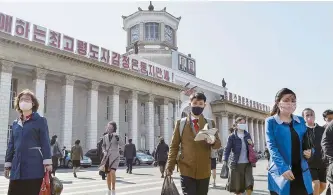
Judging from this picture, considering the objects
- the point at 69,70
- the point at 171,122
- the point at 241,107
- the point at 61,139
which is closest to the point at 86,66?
the point at 69,70

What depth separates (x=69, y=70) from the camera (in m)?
31.1

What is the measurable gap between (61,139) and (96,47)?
10.0 metres

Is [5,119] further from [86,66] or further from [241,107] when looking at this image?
[241,107]

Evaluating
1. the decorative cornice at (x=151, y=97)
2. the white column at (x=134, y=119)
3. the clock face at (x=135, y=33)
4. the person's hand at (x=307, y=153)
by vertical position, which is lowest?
the person's hand at (x=307, y=153)

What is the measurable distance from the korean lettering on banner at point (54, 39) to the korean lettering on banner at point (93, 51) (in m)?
3.94

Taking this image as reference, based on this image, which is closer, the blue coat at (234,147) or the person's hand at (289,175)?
the person's hand at (289,175)

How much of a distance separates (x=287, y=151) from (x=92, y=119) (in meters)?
30.8

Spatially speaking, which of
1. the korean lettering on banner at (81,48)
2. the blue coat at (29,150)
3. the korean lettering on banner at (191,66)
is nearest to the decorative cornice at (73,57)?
the korean lettering on banner at (81,48)

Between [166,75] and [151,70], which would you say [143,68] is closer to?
[151,70]

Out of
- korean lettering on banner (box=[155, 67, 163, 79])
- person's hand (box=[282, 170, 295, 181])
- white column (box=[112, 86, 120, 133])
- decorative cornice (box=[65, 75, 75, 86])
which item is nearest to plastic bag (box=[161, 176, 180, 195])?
person's hand (box=[282, 170, 295, 181])

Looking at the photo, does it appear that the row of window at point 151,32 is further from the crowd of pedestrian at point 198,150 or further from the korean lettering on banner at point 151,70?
the crowd of pedestrian at point 198,150

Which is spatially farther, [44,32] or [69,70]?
[69,70]

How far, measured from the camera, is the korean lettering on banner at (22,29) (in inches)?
1037

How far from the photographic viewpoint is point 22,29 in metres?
26.8
